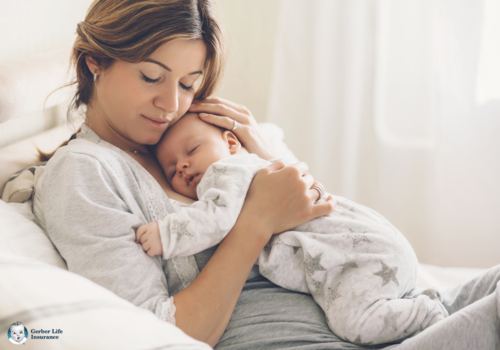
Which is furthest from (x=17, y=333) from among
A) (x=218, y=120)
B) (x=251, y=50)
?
(x=251, y=50)

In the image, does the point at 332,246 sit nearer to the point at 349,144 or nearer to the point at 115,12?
the point at 115,12

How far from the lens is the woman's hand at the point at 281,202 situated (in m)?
1.00

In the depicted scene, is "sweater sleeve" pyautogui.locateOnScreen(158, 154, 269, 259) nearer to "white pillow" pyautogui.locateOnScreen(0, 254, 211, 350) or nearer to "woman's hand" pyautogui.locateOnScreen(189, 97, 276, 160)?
"woman's hand" pyautogui.locateOnScreen(189, 97, 276, 160)

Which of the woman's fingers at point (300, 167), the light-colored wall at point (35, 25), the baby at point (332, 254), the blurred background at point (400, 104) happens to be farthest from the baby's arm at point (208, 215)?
the blurred background at point (400, 104)

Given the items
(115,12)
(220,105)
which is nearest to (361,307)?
(220,105)

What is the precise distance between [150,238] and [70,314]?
1.27 ft

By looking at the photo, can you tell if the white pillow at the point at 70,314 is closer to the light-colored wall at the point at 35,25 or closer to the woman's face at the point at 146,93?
the woman's face at the point at 146,93

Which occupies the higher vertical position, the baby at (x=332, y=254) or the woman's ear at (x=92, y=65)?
the woman's ear at (x=92, y=65)

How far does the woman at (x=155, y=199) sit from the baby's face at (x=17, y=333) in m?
0.34

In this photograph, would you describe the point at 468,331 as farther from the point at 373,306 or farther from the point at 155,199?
the point at 155,199

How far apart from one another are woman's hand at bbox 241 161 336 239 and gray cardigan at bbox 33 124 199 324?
0.20 meters

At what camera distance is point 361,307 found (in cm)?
89

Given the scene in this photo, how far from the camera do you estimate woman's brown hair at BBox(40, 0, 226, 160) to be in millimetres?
974

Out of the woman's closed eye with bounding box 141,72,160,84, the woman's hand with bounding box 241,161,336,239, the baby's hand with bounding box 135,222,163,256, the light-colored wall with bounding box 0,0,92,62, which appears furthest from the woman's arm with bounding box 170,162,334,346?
the light-colored wall with bounding box 0,0,92,62
